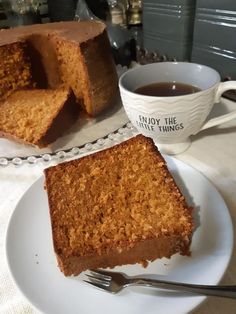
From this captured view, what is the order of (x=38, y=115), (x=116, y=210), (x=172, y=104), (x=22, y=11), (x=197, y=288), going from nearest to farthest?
(x=197, y=288), (x=116, y=210), (x=172, y=104), (x=38, y=115), (x=22, y=11)

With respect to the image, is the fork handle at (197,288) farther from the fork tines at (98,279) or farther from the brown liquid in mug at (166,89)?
the brown liquid in mug at (166,89)

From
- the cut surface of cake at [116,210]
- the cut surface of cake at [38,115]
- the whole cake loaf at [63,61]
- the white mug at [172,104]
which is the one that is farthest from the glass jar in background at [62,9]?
the cut surface of cake at [116,210]

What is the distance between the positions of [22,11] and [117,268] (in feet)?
4.26

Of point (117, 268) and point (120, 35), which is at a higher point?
point (120, 35)

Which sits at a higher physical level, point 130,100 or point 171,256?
point 130,100

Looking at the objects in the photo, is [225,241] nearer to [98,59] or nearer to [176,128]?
[176,128]

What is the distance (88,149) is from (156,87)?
211mm

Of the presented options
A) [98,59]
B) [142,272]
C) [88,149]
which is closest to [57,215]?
[142,272]

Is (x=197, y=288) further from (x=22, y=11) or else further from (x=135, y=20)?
(x=22, y=11)

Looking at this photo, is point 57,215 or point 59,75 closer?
point 57,215

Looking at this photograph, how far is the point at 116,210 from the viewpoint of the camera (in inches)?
20.8

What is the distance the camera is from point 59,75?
1.05m

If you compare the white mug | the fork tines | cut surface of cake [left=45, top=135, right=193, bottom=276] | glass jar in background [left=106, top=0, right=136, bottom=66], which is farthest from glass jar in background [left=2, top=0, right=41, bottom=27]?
the fork tines

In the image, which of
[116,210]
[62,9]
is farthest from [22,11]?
[116,210]
